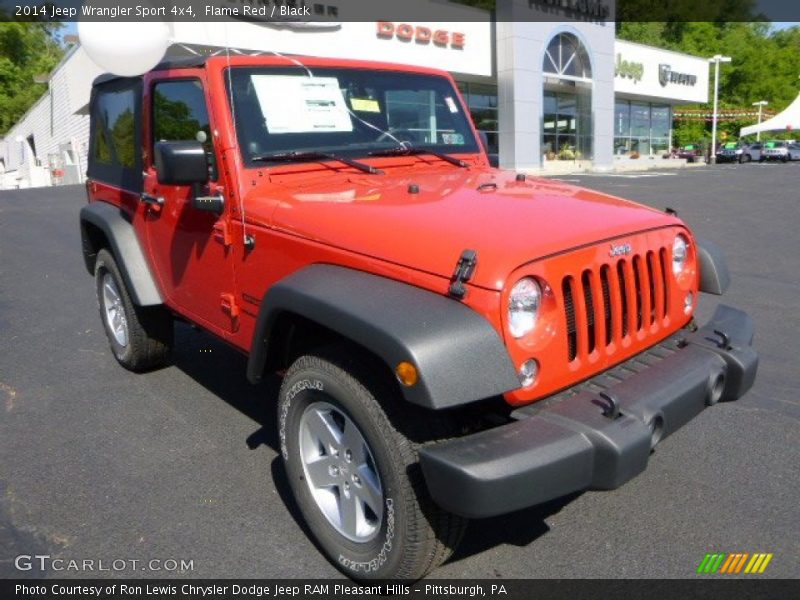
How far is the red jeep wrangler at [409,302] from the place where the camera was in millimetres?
2152

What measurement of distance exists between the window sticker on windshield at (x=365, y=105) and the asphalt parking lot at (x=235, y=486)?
1.88 meters

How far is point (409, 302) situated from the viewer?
227cm

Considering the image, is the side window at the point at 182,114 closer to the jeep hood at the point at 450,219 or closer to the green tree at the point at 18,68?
the jeep hood at the point at 450,219

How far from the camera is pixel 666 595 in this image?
251cm

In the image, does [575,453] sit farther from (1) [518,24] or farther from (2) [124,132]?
(1) [518,24]

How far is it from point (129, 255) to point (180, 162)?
1406 millimetres

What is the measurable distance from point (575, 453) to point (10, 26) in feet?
199

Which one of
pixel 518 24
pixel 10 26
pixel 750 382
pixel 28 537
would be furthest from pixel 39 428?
pixel 10 26

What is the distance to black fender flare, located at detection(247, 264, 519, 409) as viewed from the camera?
2.07m

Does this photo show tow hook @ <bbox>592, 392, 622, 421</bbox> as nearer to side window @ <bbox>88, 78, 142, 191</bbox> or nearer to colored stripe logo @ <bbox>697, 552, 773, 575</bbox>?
colored stripe logo @ <bbox>697, 552, 773, 575</bbox>

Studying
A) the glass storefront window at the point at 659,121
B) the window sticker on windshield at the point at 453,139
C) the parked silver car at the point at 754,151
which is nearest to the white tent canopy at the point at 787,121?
the parked silver car at the point at 754,151

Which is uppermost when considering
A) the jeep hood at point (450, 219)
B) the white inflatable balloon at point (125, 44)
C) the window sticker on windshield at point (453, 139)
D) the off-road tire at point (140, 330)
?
the white inflatable balloon at point (125, 44)

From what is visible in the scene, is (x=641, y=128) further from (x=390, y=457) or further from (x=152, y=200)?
(x=390, y=457)

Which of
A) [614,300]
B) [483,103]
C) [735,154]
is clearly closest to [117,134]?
[614,300]
